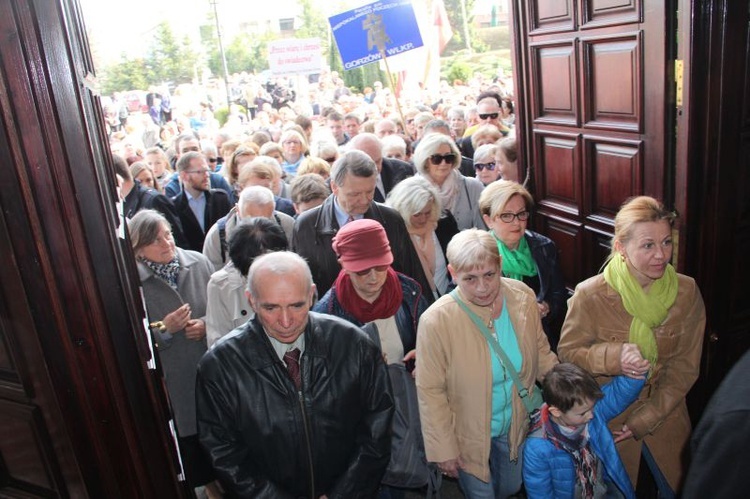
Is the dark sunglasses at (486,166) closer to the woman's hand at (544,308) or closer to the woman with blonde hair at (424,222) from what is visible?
the woman with blonde hair at (424,222)

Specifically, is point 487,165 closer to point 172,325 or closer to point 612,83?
point 612,83

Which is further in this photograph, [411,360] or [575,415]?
[411,360]

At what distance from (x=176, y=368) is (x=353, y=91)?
19.0 m

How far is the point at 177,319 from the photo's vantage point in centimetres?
340

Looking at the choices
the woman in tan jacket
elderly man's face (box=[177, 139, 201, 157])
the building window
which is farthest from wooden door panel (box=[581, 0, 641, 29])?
the building window

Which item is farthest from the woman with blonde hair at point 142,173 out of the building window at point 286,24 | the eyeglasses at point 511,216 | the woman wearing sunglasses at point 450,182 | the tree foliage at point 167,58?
the building window at point 286,24

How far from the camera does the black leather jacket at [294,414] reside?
8.20ft

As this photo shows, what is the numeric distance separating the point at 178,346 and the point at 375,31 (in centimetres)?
566

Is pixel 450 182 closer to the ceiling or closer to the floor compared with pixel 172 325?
closer to the ceiling

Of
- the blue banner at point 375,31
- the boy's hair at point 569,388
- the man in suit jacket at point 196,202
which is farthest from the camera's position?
the blue banner at point 375,31

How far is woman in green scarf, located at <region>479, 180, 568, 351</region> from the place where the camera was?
146 inches

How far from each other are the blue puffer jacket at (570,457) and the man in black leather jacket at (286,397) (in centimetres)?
70

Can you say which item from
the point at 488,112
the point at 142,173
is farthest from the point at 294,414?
the point at 488,112

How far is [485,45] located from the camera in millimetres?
33406
